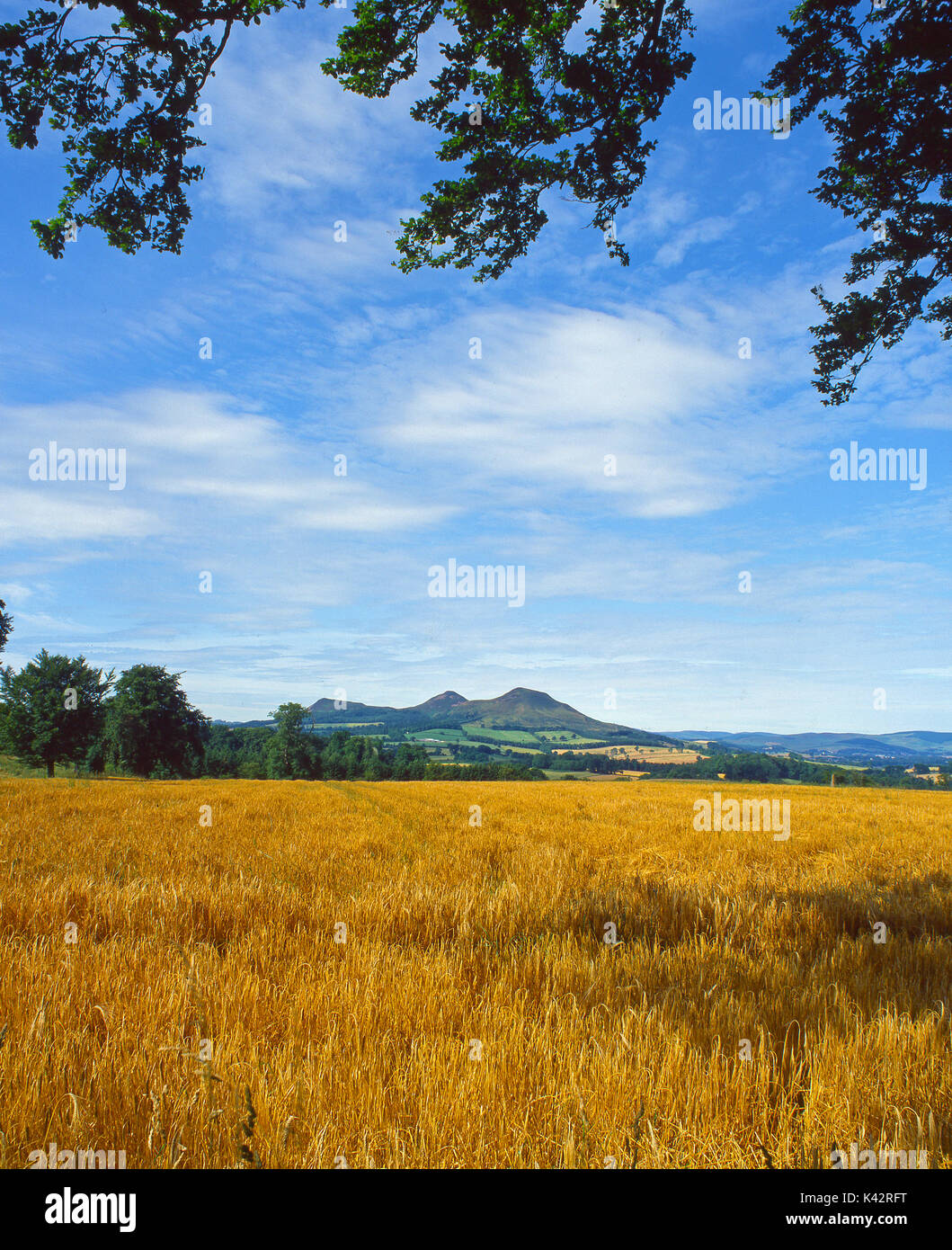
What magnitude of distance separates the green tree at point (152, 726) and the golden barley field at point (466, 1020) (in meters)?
63.4

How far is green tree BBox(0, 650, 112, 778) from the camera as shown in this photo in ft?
173

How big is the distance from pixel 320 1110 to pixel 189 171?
917 cm

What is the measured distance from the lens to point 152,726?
6269cm

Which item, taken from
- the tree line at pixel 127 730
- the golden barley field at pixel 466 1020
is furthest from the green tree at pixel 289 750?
the golden barley field at pixel 466 1020

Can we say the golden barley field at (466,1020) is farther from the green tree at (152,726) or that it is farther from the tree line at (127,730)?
the green tree at (152,726)

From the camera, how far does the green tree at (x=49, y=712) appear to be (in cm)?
5259

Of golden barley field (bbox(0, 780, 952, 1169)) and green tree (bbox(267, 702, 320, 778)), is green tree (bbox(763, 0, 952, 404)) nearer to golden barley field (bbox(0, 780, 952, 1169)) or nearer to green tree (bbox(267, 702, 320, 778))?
golden barley field (bbox(0, 780, 952, 1169))

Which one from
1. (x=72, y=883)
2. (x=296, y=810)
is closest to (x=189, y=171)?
(x=72, y=883)

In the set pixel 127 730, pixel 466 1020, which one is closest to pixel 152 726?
pixel 127 730

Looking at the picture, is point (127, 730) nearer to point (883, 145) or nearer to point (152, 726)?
point (152, 726)

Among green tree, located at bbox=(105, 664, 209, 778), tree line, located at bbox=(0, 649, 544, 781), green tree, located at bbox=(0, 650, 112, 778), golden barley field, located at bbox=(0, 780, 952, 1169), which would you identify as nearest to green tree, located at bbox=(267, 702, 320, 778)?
tree line, located at bbox=(0, 649, 544, 781)

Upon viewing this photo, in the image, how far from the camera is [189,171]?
22.8 feet

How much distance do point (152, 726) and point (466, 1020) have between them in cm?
7007
